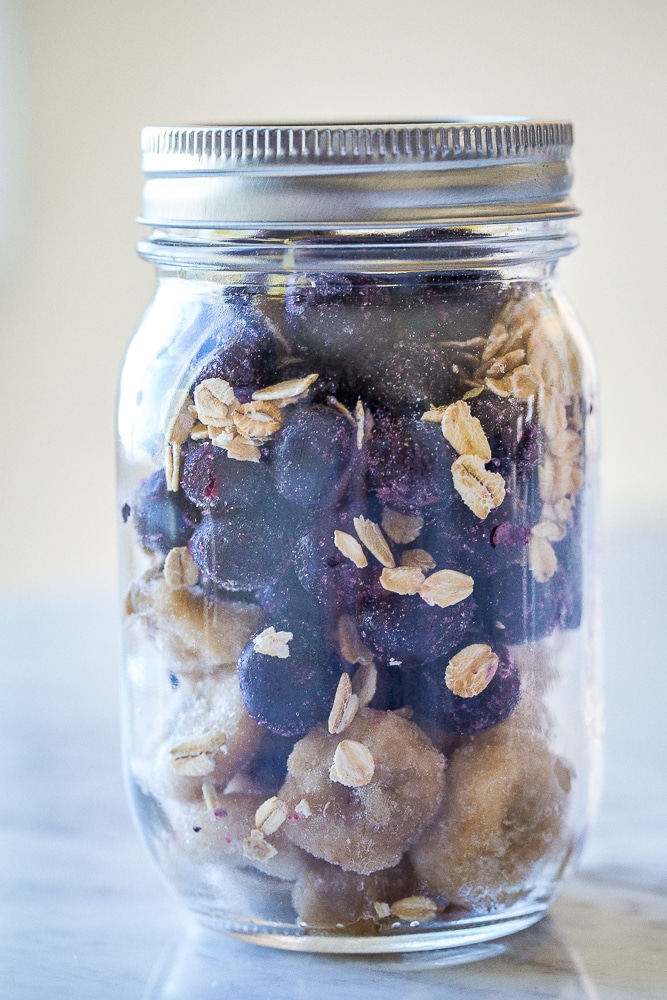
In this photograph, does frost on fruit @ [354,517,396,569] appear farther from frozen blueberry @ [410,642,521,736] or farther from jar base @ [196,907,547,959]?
jar base @ [196,907,547,959]

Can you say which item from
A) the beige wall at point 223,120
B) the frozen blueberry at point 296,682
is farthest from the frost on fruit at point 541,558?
the beige wall at point 223,120

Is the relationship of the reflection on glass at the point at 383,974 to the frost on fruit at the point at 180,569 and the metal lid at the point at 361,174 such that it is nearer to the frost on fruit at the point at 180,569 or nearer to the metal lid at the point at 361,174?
the frost on fruit at the point at 180,569

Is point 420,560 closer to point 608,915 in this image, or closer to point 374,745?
point 374,745

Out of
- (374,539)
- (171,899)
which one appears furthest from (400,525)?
(171,899)

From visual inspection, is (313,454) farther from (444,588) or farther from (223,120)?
(223,120)

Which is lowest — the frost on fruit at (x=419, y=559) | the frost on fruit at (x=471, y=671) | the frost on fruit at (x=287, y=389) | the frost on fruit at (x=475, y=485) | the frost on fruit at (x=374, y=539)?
the frost on fruit at (x=471, y=671)

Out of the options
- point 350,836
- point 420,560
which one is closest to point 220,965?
point 350,836
